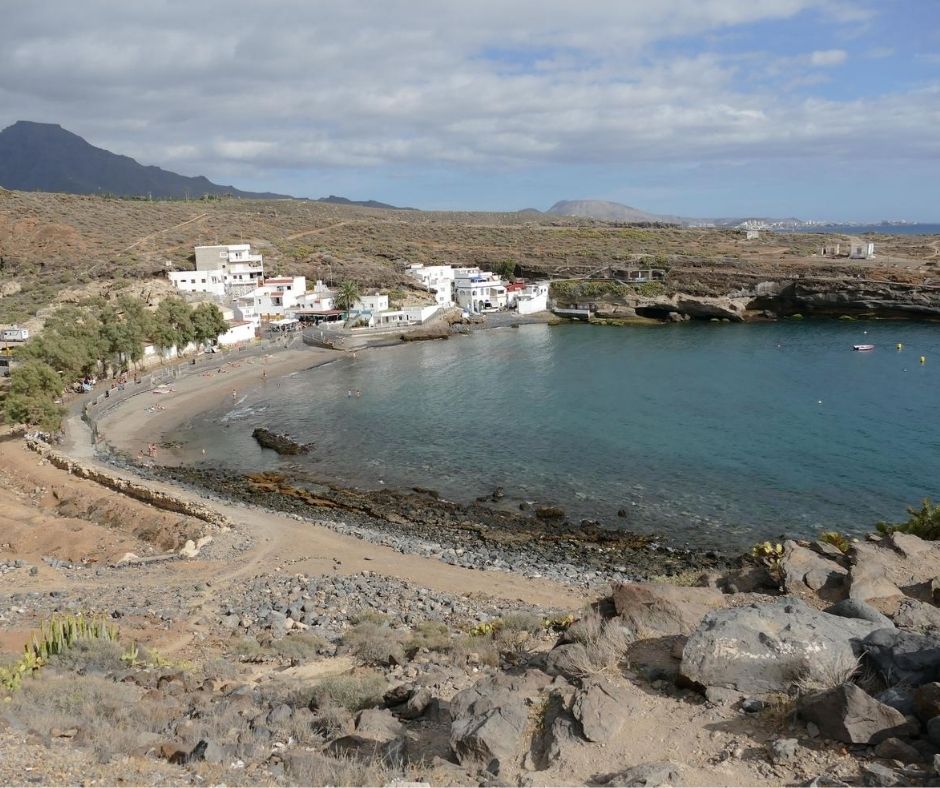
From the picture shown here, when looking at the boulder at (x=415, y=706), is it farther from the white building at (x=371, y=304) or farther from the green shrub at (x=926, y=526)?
the white building at (x=371, y=304)

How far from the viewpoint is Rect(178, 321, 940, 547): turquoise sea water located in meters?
27.6

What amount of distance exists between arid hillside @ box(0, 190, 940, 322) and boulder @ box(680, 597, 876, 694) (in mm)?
61372

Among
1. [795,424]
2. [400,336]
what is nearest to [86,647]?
[795,424]

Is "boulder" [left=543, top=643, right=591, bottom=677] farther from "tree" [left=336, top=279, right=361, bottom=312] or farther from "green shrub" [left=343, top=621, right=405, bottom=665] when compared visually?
"tree" [left=336, top=279, right=361, bottom=312]

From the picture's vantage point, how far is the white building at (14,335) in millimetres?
48013

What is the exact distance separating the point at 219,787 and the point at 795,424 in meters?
36.7

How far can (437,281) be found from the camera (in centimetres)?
8150

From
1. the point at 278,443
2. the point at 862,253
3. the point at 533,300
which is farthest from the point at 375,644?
the point at 862,253

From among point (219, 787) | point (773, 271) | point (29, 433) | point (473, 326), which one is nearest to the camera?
point (219, 787)

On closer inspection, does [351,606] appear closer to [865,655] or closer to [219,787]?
[219,787]

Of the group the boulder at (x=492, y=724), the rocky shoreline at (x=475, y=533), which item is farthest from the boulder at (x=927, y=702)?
the rocky shoreline at (x=475, y=533)

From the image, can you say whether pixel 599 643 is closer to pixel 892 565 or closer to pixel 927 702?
pixel 927 702

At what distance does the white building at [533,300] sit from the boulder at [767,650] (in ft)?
242

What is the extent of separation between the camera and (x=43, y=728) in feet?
26.3
